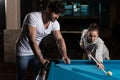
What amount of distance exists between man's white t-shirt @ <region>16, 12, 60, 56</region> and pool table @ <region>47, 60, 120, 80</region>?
1.46ft

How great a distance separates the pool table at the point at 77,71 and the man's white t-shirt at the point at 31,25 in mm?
444

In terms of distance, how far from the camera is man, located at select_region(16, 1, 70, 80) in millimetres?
4363

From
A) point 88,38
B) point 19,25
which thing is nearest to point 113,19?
point 19,25

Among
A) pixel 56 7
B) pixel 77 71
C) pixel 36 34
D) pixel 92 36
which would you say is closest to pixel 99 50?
pixel 92 36

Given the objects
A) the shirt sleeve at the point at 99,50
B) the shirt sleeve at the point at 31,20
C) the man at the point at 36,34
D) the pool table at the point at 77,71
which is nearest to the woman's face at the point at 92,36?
the shirt sleeve at the point at 99,50

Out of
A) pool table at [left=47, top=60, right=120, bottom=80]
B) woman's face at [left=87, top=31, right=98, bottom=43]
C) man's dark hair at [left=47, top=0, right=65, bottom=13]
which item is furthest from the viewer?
woman's face at [left=87, top=31, right=98, bottom=43]

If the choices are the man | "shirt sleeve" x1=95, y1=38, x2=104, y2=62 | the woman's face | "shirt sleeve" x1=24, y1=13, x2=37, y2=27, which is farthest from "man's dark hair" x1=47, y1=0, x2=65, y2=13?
the woman's face

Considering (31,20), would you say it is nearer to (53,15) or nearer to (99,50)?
(53,15)

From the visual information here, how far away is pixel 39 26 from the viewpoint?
468 cm

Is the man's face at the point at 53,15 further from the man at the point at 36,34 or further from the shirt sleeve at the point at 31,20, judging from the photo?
the shirt sleeve at the point at 31,20

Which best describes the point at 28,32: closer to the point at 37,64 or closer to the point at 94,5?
the point at 37,64

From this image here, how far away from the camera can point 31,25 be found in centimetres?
458

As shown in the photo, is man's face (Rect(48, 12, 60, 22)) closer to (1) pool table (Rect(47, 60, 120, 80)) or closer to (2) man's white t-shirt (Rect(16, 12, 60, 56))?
(2) man's white t-shirt (Rect(16, 12, 60, 56))

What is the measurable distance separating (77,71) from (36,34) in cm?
79
